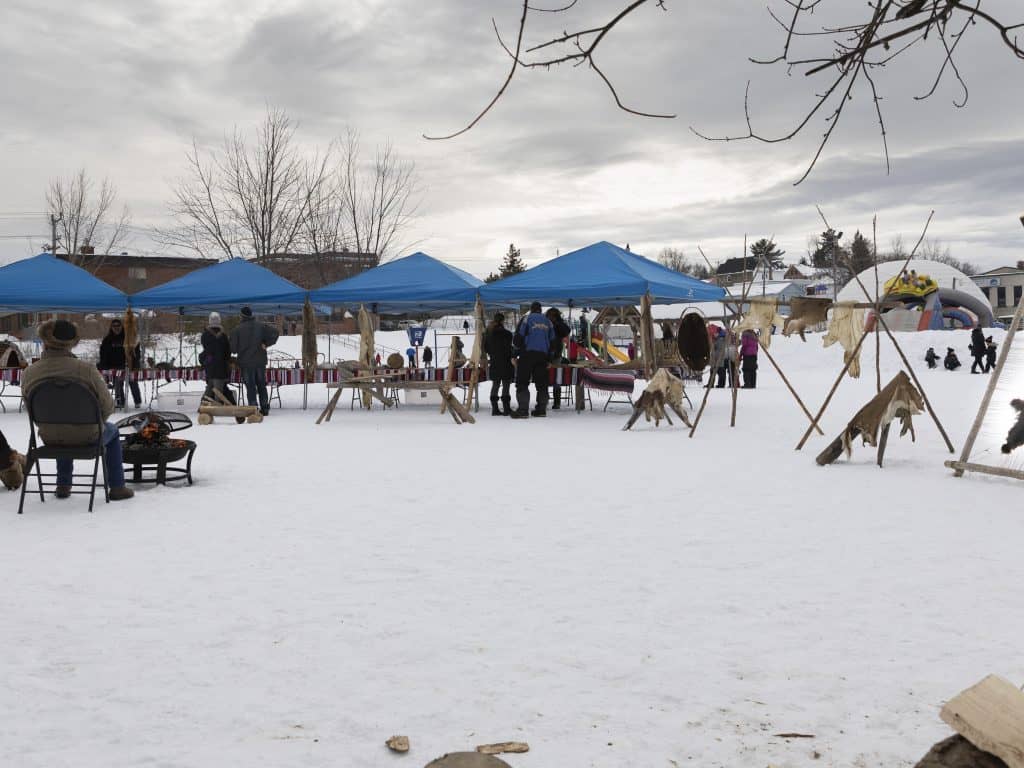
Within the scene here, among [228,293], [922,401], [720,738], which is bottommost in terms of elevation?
[720,738]

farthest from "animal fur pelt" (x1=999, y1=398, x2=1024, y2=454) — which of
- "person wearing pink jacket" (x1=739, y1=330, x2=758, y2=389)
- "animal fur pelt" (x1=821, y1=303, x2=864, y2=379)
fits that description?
"person wearing pink jacket" (x1=739, y1=330, x2=758, y2=389)

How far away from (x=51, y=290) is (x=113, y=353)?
1.64 m

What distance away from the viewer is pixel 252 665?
377 centimetres

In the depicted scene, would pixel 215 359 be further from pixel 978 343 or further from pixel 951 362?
pixel 951 362

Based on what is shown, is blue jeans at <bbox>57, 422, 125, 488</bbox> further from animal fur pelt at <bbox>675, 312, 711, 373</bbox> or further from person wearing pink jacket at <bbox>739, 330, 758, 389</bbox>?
person wearing pink jacket at <bbox>739, 330, 758, 389</bbox>

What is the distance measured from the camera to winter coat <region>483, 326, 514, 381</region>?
15898 mm

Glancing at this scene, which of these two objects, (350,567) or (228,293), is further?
(228,293)

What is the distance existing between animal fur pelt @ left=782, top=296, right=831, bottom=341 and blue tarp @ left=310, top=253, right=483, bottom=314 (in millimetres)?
6751

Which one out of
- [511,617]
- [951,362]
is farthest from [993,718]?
[951,362]

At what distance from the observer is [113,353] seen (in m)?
17.4

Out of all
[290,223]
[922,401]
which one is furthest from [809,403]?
[290,223]

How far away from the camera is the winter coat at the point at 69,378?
23.1 feet

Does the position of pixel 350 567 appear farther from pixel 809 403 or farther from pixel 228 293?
pixel 809 403

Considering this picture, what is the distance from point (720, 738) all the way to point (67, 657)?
2.56m
